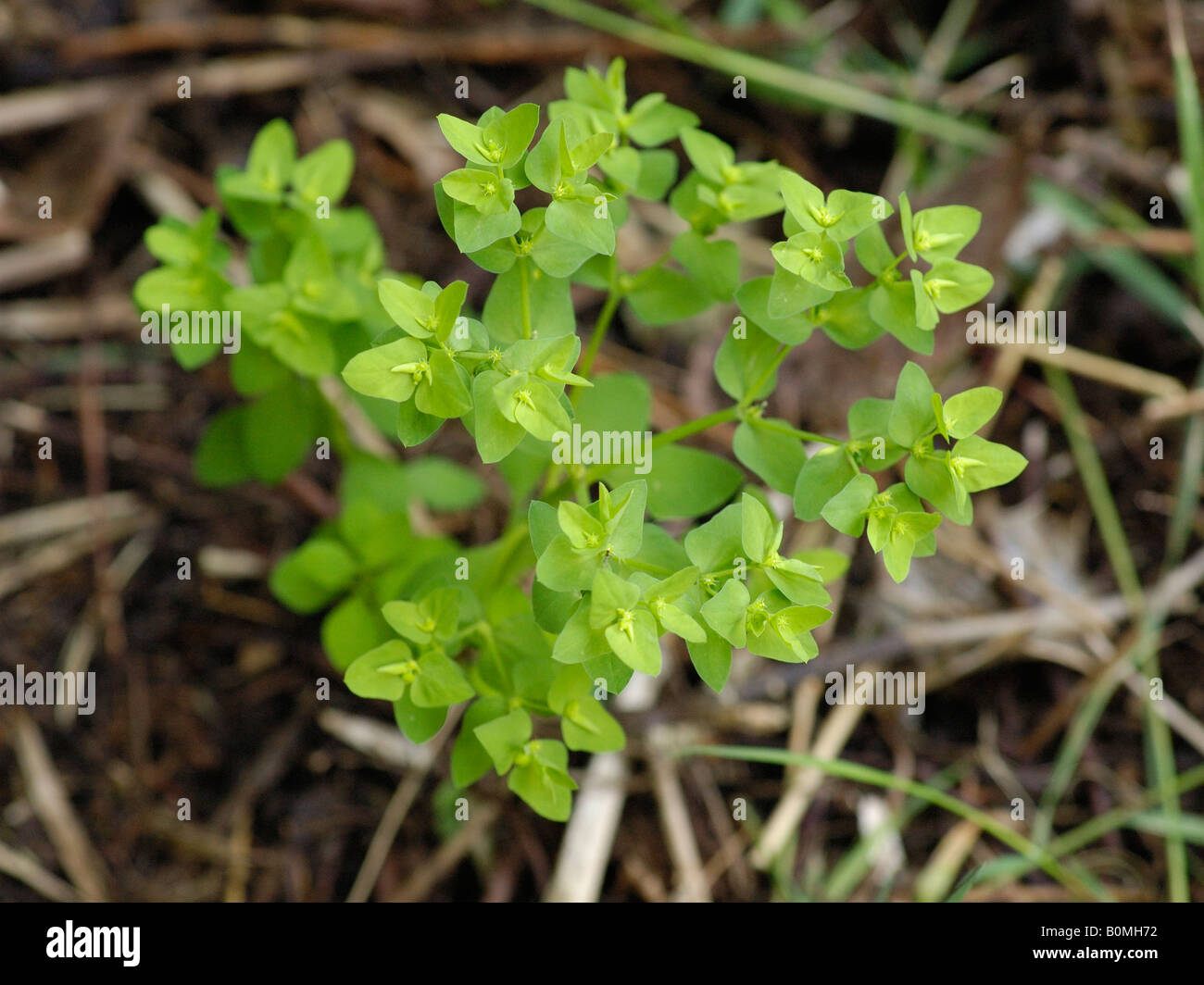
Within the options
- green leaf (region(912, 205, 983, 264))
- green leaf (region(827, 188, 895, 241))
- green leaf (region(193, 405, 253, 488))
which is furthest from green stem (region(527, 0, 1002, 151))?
green leaf (region(193, 405, 253, 488))

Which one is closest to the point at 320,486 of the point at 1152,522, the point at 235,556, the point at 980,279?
the point at 235,556

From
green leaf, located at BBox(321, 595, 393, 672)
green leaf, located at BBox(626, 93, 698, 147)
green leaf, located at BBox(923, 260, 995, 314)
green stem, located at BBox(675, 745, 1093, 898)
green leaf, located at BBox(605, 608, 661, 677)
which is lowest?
green stem, located at BBox(675, 745, 1093, 898)

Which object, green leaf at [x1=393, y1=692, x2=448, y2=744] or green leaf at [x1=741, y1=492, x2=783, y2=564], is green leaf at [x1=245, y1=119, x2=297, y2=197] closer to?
green leaf at [x1=393, y1=692, x2=448, y2=744]

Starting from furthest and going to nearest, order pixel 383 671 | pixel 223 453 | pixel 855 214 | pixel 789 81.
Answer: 1. pixel 789 81
2. pixel 223 453
3. pixel 383 671
4. pixel 855 214

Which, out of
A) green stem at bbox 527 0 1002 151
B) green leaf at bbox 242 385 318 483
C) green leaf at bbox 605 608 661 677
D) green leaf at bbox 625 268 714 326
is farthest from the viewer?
green stem at bbox 527 0 1002 151

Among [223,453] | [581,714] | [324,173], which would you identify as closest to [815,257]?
[581,714]

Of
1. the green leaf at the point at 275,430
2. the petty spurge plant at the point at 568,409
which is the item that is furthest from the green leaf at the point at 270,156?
the green leaf at the point at 275,430


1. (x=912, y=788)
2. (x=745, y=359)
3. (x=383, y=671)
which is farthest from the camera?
(x=912, y=788)

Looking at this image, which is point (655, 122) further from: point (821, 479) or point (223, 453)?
point (223, 453)

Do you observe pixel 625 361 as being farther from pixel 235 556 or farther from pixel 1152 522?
pixel 1152 522

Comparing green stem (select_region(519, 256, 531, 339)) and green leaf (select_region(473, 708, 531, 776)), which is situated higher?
green stem (select_region(519, 256, 531, 339))
